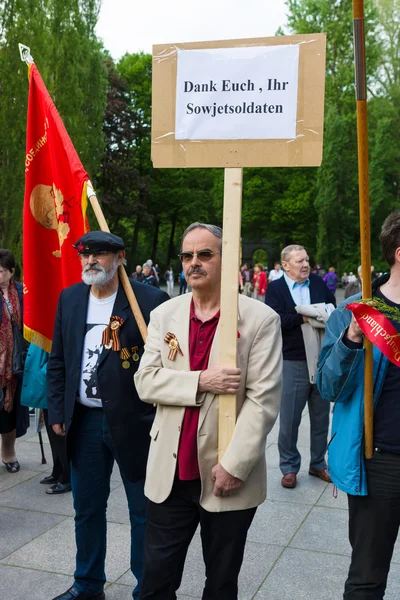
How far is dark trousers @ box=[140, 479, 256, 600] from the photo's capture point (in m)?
2.89

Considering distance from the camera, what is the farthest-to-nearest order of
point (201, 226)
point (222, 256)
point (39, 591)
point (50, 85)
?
point (50, 85) < point (39, 591) < point (201, 226) < point (222, 256)

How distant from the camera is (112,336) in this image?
3785mm

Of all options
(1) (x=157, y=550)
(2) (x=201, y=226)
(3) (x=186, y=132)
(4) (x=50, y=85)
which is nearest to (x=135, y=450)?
(1) (x=157, y=550)

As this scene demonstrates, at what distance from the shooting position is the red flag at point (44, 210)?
4.70 metres

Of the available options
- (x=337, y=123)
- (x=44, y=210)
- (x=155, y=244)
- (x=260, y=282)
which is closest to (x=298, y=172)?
(x=337, y=123)

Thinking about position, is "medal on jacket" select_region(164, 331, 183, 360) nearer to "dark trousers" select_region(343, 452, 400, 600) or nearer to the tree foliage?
"dark trousers" select_region(343, 452, 400, 600)

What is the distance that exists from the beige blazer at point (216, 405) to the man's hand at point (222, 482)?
0.03 m

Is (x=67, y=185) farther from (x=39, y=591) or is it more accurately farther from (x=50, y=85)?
(x=50, y=85)

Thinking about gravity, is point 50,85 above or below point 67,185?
above

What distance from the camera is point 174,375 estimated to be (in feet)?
9.57

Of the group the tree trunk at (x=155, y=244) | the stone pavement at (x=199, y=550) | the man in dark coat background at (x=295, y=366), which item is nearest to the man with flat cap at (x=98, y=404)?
the stone pavement at (x=199, y=550)

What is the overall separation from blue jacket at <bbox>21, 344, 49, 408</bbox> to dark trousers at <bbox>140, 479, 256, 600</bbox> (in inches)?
116

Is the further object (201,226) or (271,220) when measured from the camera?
(271,220)

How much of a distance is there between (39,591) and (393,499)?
2.20 m
